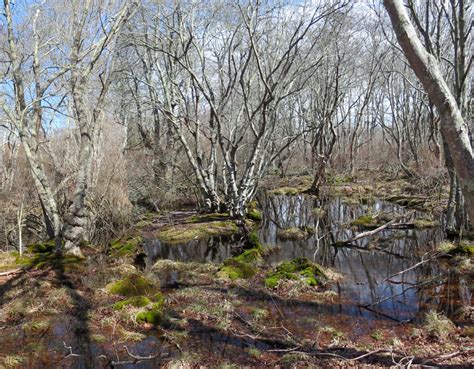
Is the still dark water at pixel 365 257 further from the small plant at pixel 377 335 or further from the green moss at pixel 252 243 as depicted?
the small plant at pixel 377 335

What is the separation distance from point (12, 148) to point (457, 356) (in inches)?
888

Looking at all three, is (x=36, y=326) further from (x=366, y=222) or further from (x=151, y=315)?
(x=366, y=222)

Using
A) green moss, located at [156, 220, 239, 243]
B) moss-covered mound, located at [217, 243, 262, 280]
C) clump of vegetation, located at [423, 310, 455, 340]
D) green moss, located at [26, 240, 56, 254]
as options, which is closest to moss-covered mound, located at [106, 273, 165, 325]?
moss-covered mound, located at [217, 243, 262, 280]

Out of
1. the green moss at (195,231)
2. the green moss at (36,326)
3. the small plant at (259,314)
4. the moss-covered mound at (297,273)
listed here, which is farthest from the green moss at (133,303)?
the green moss at (195,231)

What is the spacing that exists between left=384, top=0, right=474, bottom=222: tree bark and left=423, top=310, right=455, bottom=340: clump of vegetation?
349 centimetres

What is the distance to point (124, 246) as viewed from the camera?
10438mm

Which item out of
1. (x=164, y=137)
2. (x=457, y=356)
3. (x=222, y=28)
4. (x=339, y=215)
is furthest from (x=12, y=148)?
(x=457, y=356)

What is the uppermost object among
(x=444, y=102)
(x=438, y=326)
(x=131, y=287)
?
(x=444, y=102)

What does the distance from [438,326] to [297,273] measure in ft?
9.85

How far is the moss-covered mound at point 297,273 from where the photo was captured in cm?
750

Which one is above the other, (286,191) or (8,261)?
(286,191)

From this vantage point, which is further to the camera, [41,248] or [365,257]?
[41,248]

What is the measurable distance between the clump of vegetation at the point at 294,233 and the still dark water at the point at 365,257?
228 millimetres

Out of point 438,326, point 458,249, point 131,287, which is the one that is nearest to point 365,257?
point 458,249
